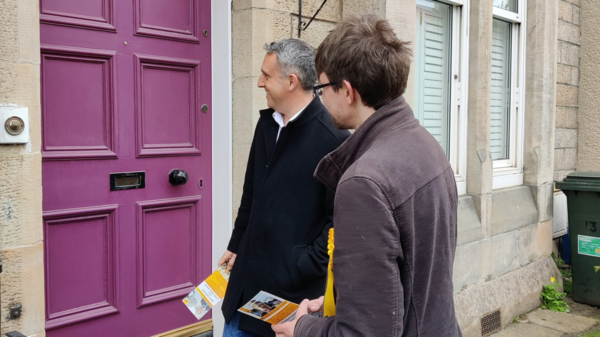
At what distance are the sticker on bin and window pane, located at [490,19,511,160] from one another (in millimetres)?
1116

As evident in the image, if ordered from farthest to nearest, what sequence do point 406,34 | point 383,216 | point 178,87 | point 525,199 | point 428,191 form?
point 525,199, point 406,34, point 178,87, point 428,191, point 383,216

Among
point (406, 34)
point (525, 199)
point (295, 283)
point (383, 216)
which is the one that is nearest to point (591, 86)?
point (525, 199)

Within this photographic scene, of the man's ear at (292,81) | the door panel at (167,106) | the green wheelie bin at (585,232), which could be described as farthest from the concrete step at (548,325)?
the man's ear at (292,81)

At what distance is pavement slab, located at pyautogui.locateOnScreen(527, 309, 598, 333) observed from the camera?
523 centimetres

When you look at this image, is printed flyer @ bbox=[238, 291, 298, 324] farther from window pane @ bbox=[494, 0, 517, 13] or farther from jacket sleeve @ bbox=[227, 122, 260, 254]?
window pane @ bbox=[494, 0, 517, 13]

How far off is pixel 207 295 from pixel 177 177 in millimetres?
1036

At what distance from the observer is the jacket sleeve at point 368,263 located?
1.38 meters

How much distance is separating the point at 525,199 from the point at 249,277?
4.27 m

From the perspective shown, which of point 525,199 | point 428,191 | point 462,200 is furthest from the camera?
point 525,199

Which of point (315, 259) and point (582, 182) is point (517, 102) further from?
point (315, 259)

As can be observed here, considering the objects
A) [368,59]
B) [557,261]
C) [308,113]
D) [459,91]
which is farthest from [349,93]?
[557,261]

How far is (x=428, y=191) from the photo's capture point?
150cm

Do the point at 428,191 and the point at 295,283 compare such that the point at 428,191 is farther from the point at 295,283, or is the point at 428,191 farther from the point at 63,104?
the point at 63,104

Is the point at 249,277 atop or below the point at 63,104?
below
